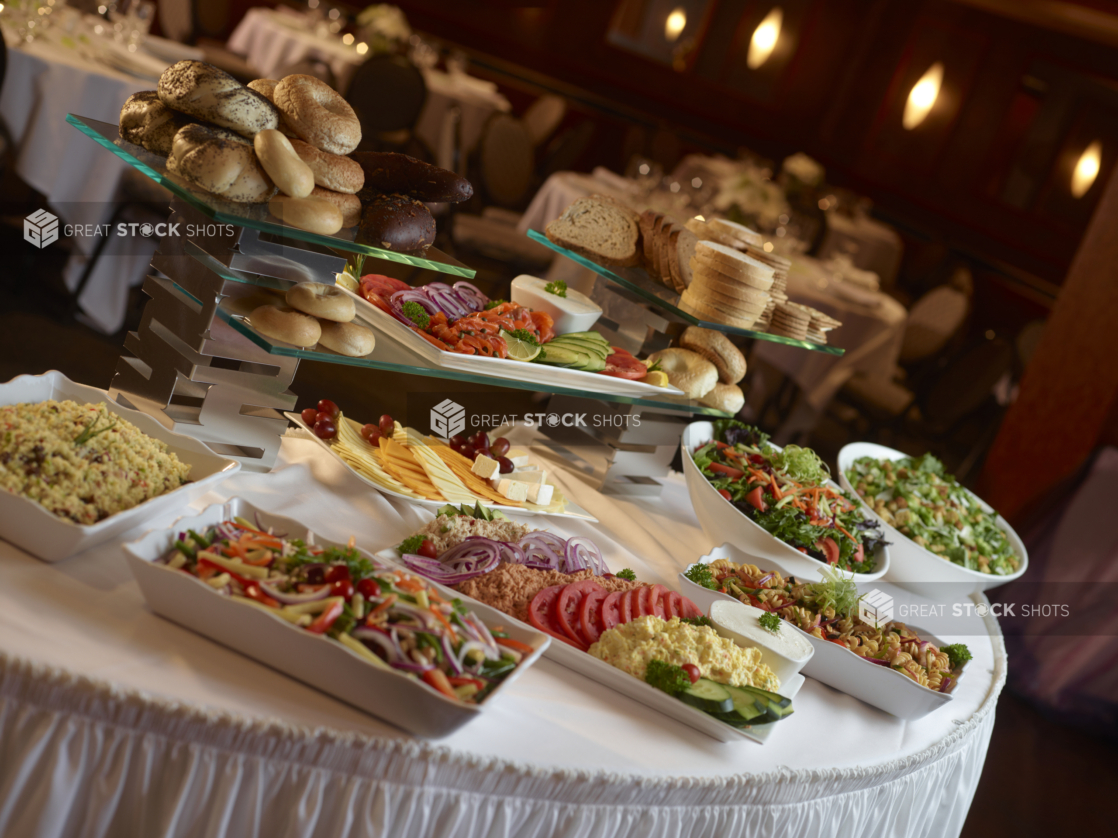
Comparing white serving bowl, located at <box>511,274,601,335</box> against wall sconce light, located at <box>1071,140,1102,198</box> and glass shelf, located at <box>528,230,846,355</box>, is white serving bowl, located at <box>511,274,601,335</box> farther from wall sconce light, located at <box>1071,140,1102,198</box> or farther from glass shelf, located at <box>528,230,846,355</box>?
wall sconce light, located at <box>1071,140,1102,198</box>

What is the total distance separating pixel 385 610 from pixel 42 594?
1.44ft

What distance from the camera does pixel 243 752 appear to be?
3.53 feet

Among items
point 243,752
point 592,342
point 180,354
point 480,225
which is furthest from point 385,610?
point 480,225

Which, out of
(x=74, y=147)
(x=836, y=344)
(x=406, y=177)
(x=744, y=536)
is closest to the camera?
(x=406, y=177)

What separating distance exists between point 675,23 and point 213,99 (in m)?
8.65

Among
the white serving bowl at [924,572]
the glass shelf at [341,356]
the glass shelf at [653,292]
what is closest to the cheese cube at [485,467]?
the glass shelf at [341,356]

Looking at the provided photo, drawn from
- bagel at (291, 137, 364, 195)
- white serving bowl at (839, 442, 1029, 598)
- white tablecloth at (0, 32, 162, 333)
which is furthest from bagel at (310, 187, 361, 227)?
white tablecloth at (0, 32, 162, 333)

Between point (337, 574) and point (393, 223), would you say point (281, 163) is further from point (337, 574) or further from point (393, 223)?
point (337, 574)

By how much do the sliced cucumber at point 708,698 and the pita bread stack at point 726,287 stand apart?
929 mm

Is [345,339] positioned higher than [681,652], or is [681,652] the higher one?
[345,339]

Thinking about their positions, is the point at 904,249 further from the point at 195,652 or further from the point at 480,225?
the point at 195,652

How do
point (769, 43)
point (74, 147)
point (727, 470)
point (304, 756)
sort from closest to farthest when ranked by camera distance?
Answer: 1. point (304, 756)
2. point (727, 470)
3. point (74, 147)
4. point (769, 43)

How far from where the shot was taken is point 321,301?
147 centimetres

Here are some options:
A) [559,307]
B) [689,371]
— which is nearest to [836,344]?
[689,371]
